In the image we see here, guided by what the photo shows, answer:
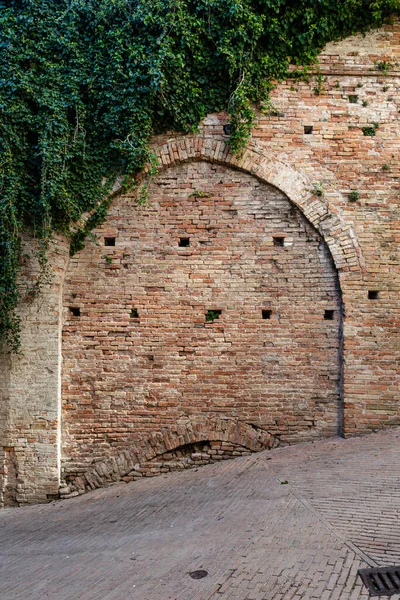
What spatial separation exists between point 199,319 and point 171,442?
6.10 feet

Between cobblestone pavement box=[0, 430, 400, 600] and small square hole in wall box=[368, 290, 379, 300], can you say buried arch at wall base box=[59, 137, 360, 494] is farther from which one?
cobblestone pavement box=[0, 430, 400, 600]

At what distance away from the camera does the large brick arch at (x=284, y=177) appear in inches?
277

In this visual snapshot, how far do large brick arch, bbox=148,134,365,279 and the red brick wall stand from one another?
158mm

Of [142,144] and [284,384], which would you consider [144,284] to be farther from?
[284,384]

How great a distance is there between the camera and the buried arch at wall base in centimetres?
697

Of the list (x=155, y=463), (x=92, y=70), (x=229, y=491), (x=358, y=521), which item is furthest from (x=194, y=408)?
(x=92, y=70)

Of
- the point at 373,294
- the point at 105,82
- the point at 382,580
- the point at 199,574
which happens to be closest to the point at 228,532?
the point at 199,574

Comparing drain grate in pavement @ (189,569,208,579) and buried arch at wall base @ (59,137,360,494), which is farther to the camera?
buried arch at wall base @ (59,137,360,494)

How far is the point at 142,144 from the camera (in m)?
6.66

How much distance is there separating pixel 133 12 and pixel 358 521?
697cm

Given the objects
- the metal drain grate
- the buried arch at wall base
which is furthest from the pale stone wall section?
the metal drain grate

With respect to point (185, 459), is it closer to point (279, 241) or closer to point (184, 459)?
point (184, 459)

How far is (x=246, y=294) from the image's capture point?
23.3 feet

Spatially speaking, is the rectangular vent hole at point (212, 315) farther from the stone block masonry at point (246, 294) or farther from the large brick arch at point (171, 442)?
the large brick arch at point (171, 442)
